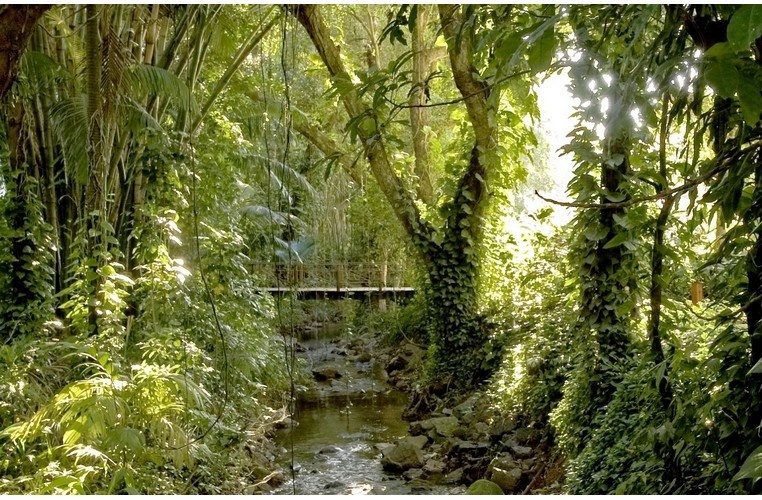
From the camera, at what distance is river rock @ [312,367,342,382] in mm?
10238

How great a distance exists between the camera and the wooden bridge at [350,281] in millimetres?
12227

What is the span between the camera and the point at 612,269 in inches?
168

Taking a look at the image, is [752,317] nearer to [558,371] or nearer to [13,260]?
[558,371]

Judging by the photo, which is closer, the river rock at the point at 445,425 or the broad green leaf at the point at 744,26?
the broad green leaf at the point at 744,26

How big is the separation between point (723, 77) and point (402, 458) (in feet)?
17.3

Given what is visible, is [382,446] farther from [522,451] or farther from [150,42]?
[150,42]

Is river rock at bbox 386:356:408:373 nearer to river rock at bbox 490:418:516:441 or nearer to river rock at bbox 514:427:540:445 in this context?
river rock at bbox 490:418:516:441

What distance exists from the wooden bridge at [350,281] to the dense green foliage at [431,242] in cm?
296

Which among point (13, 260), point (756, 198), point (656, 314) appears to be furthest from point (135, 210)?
point (756, 198)

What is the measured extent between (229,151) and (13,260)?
258 cm

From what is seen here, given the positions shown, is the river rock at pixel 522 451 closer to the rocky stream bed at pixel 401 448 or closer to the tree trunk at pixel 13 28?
the rocky stream bed at pixel 401 448

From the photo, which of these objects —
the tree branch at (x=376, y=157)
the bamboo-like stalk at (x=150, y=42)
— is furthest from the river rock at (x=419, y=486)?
the bamboo-like stalk at (x=150, y=42)

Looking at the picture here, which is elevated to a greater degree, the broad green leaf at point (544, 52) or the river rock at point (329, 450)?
the broad green leaf at point (544, 52)

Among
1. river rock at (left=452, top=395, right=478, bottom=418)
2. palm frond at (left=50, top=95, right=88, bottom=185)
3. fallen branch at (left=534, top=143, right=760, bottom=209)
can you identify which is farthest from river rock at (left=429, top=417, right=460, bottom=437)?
fallen branch at (left=534, top=143, right=760, bottom=209)
